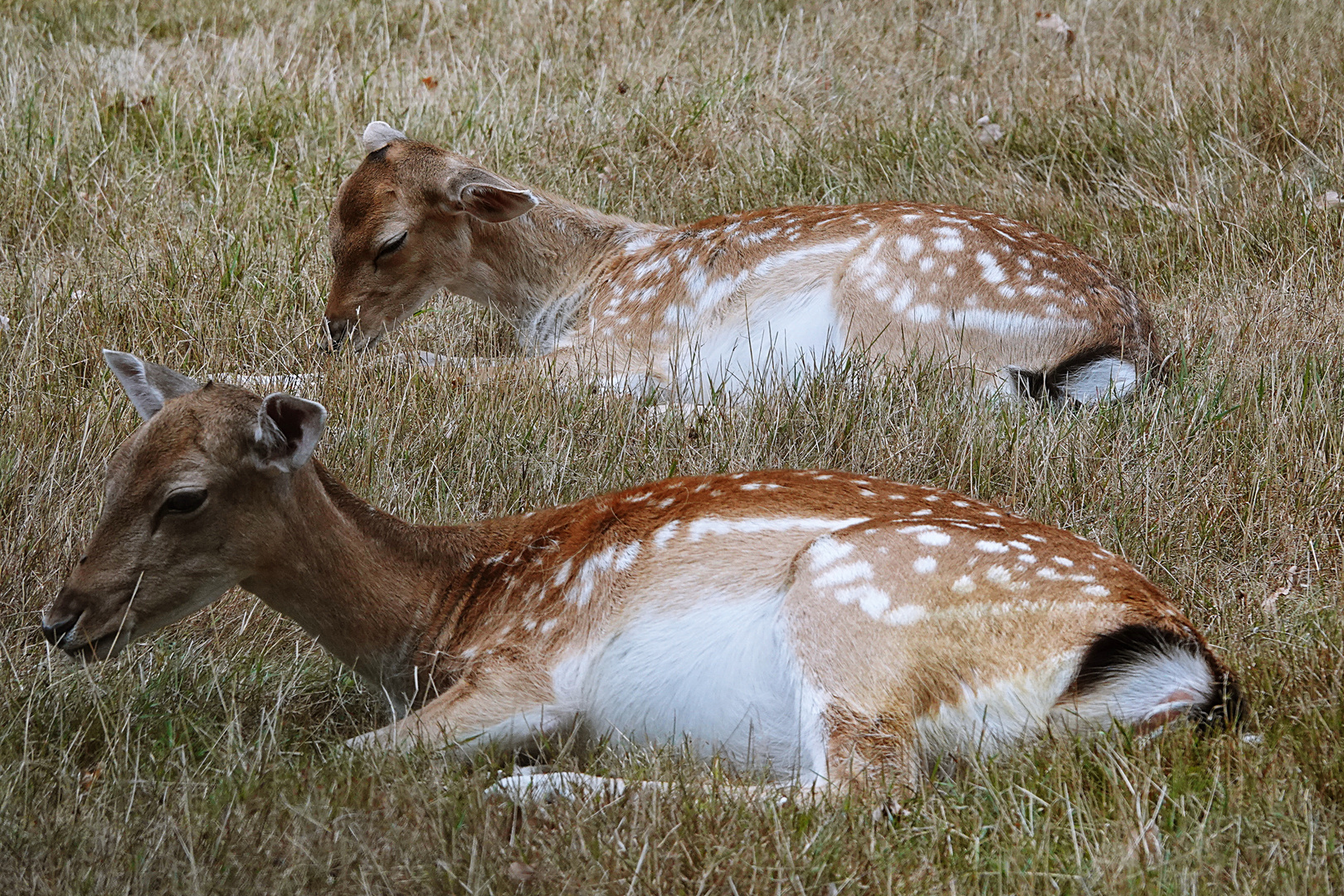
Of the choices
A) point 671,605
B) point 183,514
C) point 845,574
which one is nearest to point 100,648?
point 183,514

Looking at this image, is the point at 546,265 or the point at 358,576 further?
the point at 546,265

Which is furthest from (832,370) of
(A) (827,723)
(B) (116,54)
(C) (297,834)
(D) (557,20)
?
(B) (116,54)

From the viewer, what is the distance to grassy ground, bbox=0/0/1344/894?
9.38 feet

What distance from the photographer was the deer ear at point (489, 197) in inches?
249

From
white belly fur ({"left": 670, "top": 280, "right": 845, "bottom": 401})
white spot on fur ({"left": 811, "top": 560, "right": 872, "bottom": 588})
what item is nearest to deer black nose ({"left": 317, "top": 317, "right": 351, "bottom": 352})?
white belly fur ({"left": 670, "top": 280, "right": 845, "bottom": 401})

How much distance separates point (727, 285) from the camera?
622cm

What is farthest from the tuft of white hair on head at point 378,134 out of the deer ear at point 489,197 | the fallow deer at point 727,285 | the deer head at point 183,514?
the deer head at point 183,514

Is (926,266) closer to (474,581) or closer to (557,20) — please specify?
(474,581)

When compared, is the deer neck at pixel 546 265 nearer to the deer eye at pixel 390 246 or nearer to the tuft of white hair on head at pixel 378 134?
the deer eye at pixel 390 246

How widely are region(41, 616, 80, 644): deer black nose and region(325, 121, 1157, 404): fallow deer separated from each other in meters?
2.56

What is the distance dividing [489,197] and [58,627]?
341 cm

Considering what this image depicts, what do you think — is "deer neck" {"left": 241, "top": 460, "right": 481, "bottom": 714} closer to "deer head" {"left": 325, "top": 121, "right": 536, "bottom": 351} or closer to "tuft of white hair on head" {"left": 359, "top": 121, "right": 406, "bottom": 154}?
"deer head" {"left": 325, "top": 121, "right": 536, "bottom": 351}

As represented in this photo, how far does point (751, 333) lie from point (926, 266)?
0.76 m

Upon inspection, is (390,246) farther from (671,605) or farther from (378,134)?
(671,605)
